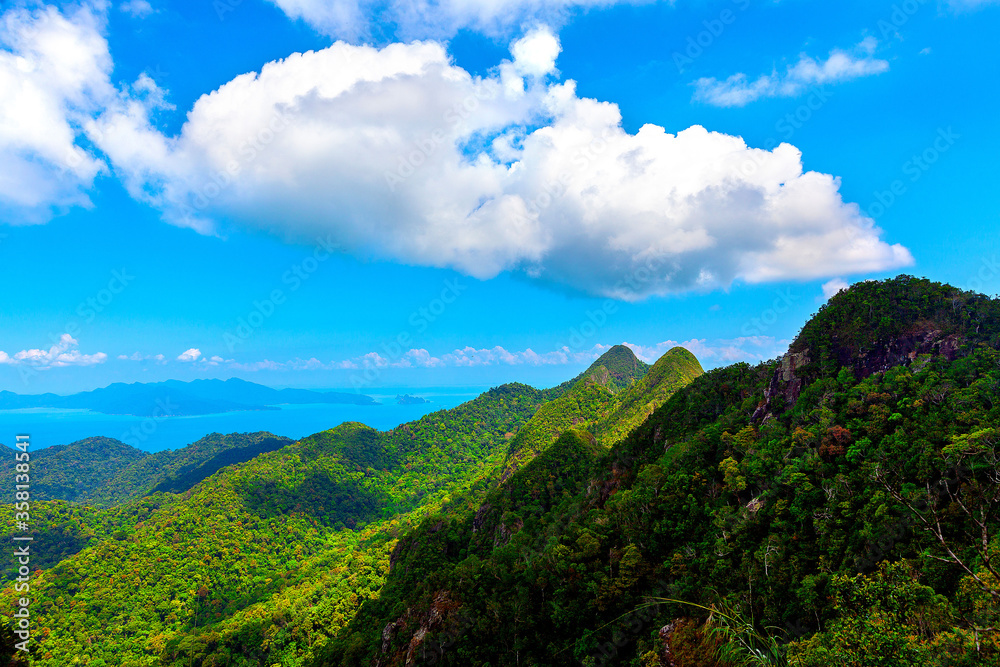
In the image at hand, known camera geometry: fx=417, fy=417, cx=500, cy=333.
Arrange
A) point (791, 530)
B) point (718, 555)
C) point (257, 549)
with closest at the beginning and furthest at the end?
point (791, 530), point (718, 555), point (257, 549)

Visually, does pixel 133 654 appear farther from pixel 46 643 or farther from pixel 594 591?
pixel 594 591

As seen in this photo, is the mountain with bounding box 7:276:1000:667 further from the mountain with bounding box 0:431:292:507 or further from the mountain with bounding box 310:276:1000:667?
the mountain with bounding box 0:431:292:507

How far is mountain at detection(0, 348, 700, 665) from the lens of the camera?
58.8 metres

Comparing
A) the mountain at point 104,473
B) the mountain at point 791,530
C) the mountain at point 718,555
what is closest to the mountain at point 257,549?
the mountain at point 718,555

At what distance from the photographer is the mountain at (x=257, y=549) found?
5881 centimetres

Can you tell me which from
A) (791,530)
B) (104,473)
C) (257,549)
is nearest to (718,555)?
(791,530)

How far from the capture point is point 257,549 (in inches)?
3868

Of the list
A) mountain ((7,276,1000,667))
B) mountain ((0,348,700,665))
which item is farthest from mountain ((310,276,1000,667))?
mountain ((0,348,700,665))

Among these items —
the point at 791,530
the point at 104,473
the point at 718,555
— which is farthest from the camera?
the point at 104,473

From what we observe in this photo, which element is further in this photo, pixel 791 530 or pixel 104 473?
pixel 104 473

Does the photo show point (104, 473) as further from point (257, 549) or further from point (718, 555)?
point (718, 555)

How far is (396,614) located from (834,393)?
43.9 meters

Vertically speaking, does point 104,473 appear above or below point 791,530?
above

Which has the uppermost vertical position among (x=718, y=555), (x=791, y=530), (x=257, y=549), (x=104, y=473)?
(x=104, y=473)
